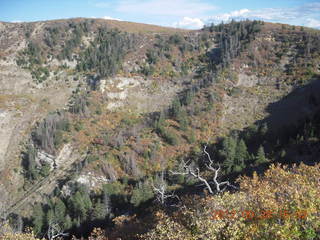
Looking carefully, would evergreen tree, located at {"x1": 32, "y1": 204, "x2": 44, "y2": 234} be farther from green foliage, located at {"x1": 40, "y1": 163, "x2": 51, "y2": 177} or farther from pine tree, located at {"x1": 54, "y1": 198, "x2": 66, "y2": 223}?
green foliage, located at {"x1": 40, "y1": 163, "x2": 51, "y2": 177}

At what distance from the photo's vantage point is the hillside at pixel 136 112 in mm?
48281

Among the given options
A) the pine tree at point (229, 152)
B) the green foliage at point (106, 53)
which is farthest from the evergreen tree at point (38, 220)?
the green foliage at point (106, 53)

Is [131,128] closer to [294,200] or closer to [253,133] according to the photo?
[253,133]

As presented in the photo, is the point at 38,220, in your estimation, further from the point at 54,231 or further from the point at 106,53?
the point at 106,53

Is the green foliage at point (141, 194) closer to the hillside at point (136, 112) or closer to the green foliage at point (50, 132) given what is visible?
the hillside at point (136, 112)

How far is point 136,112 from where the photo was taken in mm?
78188

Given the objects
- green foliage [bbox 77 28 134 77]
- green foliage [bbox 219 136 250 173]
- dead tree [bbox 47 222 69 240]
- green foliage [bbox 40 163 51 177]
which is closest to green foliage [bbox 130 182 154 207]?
dead tree [bbox 47 222 69 240]

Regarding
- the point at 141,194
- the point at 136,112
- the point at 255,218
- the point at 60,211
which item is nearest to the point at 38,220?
the point at 60,211

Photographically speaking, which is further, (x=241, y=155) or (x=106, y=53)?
(x=106, y=53)

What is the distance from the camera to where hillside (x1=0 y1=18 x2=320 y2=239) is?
4828 centimetres

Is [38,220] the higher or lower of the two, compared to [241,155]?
lower

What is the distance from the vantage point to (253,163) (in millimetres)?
46156

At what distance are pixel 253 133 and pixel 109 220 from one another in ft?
116

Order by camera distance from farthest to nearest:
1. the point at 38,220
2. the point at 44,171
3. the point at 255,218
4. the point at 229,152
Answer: the point at 44,171 → the point at 229,152 → the point at 38,220 → the point at 255,218
